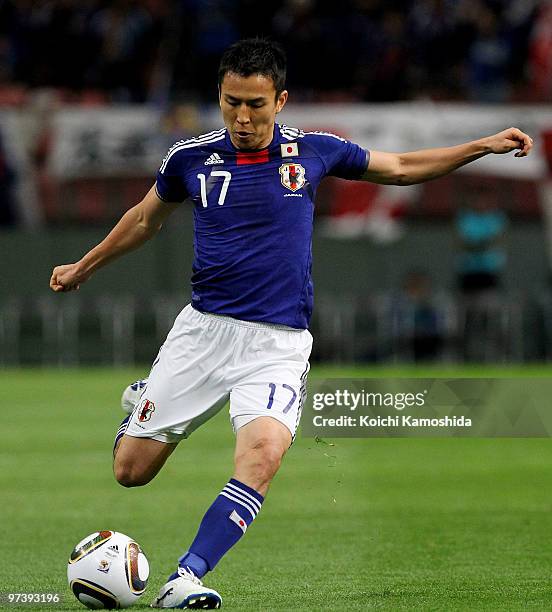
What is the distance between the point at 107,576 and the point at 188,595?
441 millimetres

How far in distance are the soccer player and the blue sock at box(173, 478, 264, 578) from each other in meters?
0.21

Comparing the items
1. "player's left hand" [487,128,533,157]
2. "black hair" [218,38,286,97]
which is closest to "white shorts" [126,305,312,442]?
"black hair" [218,38,286,97]

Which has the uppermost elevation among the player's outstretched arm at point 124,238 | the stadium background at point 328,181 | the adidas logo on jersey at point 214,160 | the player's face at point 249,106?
the player's face at point 249,106

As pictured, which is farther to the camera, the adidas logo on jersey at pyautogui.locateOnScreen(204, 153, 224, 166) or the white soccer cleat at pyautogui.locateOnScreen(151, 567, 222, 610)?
the adidas logo on jersey at pyautogui.locateOnScreen(204, 153, 224, 166)

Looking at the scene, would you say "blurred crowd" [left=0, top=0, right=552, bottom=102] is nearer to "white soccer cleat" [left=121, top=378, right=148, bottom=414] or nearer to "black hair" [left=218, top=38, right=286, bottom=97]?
"white soccer cleat" [left=121, top=378, right=148, bottom=414]

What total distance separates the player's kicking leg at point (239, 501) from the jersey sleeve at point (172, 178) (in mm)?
1230

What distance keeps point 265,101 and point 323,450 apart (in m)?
7.60

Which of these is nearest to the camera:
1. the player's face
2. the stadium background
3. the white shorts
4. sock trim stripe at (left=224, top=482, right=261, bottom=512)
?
sock trim stripe at (left=224, top=482, right=261, bottom=512)

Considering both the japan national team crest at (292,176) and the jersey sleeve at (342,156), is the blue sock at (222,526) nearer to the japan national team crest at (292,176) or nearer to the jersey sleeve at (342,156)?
the japan national team crest at (292,176)

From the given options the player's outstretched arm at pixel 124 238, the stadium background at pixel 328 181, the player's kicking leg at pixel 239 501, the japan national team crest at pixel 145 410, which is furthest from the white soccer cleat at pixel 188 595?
the stadium background at pixel 328 181

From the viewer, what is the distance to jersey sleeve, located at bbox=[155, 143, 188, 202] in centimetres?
671

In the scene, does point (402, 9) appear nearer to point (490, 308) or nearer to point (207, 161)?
point (490, 308)

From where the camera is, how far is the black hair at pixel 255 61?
250 inches

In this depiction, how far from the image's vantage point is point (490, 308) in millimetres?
21969
